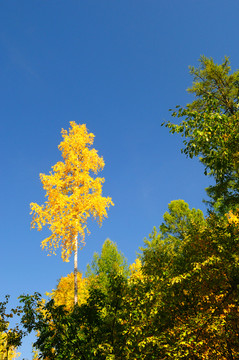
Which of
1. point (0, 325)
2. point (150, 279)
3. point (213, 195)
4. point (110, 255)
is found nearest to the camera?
point (150, 279)

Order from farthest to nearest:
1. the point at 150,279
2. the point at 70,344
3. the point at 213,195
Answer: the point at 213,195, the point at 150,279, the point at 70,344

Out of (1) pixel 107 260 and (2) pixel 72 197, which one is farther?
(1) pixel 107 260

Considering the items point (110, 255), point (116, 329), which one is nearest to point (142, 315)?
point (116, 329)

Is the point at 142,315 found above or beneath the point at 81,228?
beneath

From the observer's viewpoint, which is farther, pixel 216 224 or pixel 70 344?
pixel 216 224

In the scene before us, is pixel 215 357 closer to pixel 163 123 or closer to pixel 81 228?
pixel 163 123

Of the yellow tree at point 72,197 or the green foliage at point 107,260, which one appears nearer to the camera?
the yellow tree at point 72,197

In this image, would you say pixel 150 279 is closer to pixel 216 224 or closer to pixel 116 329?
pixel 116 329

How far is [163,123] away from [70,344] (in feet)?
15.4

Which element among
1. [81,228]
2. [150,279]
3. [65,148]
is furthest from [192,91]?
[150,279]

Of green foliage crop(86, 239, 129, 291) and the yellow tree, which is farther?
green foliage crop(86, 239, 129, 291)

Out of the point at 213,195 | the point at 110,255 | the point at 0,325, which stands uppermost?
the point at 110,255

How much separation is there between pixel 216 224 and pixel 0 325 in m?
7.53

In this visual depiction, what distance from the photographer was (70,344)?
16.0ft
